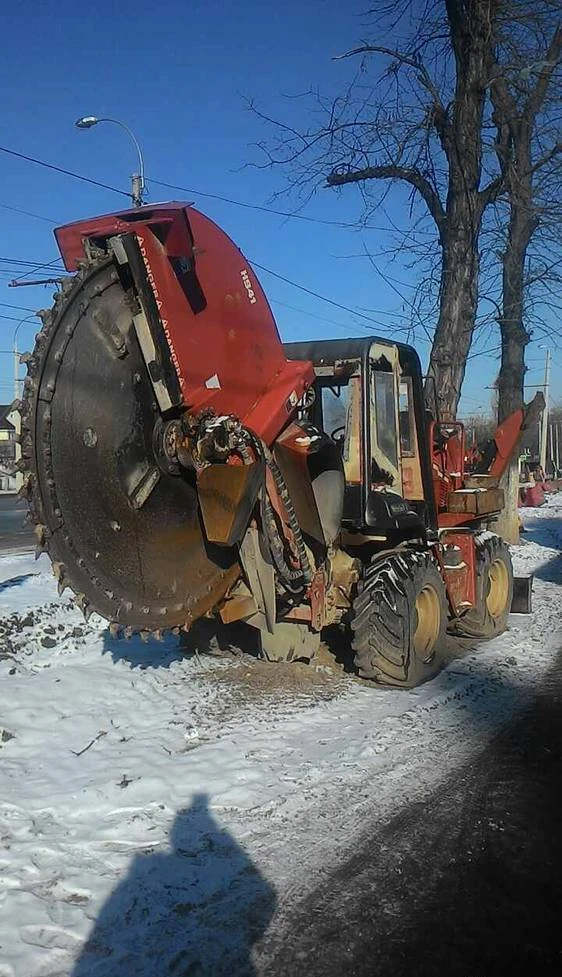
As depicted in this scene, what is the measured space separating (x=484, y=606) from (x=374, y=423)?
298 centimetres

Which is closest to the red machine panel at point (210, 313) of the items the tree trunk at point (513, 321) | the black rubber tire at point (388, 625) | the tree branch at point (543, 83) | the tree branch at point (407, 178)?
the black rubber tire at point (388, 625)

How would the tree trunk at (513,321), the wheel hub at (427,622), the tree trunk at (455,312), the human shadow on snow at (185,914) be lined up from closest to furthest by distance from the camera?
the human shadow on snow at (185,914) < the wheel hub at (427,622) < the tree trunk at (455,312) < the tree trunk at (513,321)

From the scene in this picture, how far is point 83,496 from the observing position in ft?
14.2

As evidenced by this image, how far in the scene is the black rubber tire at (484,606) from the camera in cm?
867

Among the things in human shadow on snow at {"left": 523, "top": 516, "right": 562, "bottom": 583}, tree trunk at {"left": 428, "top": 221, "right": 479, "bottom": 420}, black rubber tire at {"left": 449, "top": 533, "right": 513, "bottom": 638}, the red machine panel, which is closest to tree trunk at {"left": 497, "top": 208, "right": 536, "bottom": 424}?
human shadow on snow at {"left": 523, "top": 516, "right": 562, "bottom": 583}

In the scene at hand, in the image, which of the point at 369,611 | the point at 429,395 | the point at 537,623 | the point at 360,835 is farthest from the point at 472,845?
the point at 429,395

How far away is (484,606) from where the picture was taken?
8.77 metres

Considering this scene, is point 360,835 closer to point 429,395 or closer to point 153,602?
point 153,602

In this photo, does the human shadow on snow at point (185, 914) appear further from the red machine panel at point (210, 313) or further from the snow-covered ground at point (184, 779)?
the red machine panel at point (210, 313)

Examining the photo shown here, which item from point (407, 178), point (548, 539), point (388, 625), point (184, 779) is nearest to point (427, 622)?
point (388, 625)

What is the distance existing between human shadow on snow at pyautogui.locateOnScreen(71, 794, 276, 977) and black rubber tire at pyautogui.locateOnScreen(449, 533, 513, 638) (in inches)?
195

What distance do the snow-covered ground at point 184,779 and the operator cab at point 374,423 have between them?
1.40m

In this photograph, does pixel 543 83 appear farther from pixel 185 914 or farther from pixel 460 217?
pixel 185 914

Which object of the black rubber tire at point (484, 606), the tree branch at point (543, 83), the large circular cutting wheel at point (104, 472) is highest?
the tree branch at point (543, 83)
